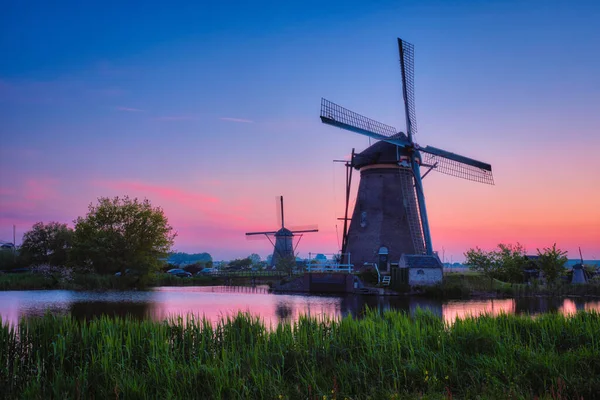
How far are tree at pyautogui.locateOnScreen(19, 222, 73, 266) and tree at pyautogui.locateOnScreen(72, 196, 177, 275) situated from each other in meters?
14.2

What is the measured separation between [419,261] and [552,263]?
1079 centimetres

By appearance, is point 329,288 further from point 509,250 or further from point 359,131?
point 509,250

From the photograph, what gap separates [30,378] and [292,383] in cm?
444

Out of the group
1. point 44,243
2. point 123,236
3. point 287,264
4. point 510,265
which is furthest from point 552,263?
point 44,243

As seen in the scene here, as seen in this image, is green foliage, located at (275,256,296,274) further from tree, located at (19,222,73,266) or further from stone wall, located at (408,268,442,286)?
tree, located at (19,222,73,266)

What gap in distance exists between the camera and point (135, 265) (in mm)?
40500

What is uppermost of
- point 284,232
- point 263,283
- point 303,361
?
point 284,232

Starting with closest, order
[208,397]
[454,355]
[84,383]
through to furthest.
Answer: [208,397]
[84,383]
[454,355]

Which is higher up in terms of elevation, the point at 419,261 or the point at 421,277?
the point at 419,261

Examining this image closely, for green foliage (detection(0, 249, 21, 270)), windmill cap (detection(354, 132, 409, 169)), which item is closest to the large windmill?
windmill cap (detection(354, 132, 409, 169))

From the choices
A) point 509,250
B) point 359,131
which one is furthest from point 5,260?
point 509,250

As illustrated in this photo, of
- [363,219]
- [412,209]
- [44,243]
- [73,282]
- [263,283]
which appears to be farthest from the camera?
[44,243]

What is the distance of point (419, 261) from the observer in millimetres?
33938

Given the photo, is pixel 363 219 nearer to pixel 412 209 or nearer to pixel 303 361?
pixel 412 209
